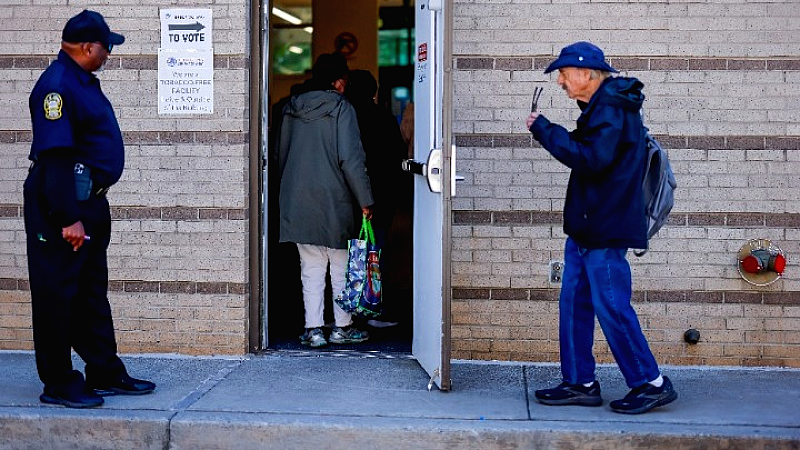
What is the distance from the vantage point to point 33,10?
7445 mm

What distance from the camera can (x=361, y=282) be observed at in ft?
25.5

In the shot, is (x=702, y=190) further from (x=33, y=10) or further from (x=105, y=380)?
(x=33, y=10)

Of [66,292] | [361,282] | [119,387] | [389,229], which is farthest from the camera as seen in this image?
[389,229]

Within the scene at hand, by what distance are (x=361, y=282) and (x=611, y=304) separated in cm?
222

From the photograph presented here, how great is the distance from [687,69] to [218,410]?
3.46 m

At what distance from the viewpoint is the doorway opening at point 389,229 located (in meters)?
8.43

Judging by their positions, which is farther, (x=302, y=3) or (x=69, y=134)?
(x=302, y=3)

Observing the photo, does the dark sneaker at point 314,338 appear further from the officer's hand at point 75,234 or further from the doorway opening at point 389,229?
the officer's hand at point 75,234

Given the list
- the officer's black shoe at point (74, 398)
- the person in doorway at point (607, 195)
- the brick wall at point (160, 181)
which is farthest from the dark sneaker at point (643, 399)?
the officer's black shoe at point (74, 398)

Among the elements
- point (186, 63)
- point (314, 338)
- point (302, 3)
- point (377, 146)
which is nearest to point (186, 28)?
point (186, 63)

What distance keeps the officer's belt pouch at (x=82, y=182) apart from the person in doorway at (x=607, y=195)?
2270mm

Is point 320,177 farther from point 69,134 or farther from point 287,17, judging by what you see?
point 287,17

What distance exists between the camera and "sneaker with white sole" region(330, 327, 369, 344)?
317 inches

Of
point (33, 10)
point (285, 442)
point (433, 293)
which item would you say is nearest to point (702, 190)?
point (433, 293)
